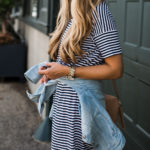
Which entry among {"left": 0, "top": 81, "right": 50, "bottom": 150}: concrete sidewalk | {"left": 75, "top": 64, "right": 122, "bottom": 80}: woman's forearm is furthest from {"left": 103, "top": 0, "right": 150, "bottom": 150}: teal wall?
{"left": 0, "top": 81, "right": 50, "bottom": 150}: concrete sidewalk

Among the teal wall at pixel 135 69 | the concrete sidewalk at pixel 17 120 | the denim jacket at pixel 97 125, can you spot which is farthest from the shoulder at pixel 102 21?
the concrete sidewalk at pixel 17 120

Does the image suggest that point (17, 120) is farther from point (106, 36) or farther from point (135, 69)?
point (106, 36)

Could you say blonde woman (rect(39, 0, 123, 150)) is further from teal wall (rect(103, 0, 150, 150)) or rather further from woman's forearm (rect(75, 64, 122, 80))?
teal wall (rect(103, 0, 150, 150))

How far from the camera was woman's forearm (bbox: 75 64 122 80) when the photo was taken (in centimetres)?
198

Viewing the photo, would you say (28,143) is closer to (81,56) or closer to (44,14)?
(44,14)

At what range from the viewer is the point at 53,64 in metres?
2.13

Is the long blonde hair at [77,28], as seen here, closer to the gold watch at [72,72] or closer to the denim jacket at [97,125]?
the gold watch at [72,72]

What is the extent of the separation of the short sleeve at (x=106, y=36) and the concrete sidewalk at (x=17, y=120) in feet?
9.42

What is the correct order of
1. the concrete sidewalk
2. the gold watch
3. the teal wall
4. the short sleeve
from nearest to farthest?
the short sleeve → the gold watch → the teal wall → the concrete sidewalk

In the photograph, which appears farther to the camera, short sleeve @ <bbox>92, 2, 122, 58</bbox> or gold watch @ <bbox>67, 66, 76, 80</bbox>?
gold watch @ <bbox>67, 66, 76, 80</bbox>

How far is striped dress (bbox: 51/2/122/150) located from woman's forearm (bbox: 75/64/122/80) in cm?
5

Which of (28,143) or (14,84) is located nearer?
(28,143)

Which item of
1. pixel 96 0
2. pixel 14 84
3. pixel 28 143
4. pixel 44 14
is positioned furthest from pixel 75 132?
pixel 14 84

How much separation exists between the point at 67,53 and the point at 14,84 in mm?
6517
